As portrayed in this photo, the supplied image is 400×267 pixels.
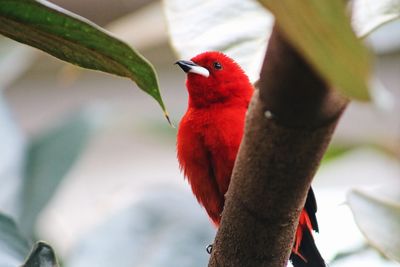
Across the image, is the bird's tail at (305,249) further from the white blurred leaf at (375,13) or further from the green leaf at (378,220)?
the white blurred leaf at (375,13)

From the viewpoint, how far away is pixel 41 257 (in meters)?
0.91

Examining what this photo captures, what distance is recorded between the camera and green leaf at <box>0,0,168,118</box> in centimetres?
80

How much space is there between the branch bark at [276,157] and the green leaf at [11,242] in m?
0.31

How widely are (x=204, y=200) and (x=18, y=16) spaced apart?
A: 1128mm

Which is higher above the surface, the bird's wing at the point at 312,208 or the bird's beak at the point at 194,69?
the bird's beak at the point at 194,69

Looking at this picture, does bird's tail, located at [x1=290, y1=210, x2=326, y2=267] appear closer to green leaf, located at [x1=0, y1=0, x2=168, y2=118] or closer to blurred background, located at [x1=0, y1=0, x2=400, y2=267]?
blurred background, located at [x1=0, y1=0, x2=400, y2=267]

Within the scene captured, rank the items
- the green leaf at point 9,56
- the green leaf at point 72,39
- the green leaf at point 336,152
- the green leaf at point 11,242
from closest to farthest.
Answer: the green leaf at point 72,39, the green leaf at point 11,242, the green leaf at point 336,152, the green leaf at point 9,56

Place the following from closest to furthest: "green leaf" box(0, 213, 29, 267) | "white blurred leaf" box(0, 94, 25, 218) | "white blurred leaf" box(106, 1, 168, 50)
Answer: "green leaf" box(0, 213, 29, 267) → "white blurred leaf" box(0, 94, 25, 218) → "white blurred leaf" box(106, 1, 168, 50)

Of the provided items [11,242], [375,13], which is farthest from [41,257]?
[375,13]

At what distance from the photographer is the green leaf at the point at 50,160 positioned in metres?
1.99

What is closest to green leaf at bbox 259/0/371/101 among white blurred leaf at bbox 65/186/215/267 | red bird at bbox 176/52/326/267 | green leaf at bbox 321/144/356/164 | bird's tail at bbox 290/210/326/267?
white blurred leaf at bbox 65/186/215/267

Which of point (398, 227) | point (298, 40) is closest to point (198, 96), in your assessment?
point (398, 227)

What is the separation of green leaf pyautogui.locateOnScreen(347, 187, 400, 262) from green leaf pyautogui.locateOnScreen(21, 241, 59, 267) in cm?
44

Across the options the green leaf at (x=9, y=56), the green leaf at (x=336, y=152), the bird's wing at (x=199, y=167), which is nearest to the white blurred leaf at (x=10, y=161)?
the green leaf at (x=9, y=56)
